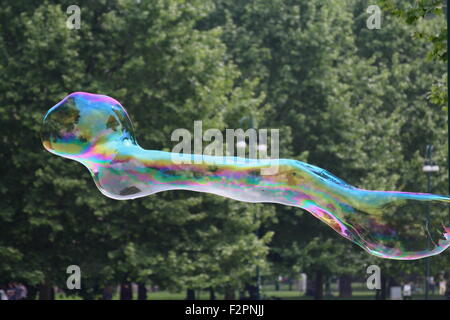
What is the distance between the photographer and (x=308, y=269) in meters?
31.9

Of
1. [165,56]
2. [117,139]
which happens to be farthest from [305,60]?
[117,139]

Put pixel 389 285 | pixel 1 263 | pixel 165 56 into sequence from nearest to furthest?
1. pixel 1 263
2. pixel 165 56
3. pixel 389 285

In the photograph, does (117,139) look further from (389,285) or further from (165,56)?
(389,285)

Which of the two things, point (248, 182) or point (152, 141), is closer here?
point (248, 182)

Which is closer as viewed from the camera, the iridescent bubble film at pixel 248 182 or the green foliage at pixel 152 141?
the iridescent bubble film at pixel 248 182

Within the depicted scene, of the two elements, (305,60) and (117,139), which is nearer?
(117,139)

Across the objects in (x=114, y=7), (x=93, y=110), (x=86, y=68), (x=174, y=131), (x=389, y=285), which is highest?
(x=114, y=7)

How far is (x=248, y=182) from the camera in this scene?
30.5 feet

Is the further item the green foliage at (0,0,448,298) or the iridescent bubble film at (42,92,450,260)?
the green foliage at (0,0,448,298)

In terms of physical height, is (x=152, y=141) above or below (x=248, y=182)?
above

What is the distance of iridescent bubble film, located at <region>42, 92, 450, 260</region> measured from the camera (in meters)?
9.02

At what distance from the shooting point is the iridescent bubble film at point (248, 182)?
9.02 m
